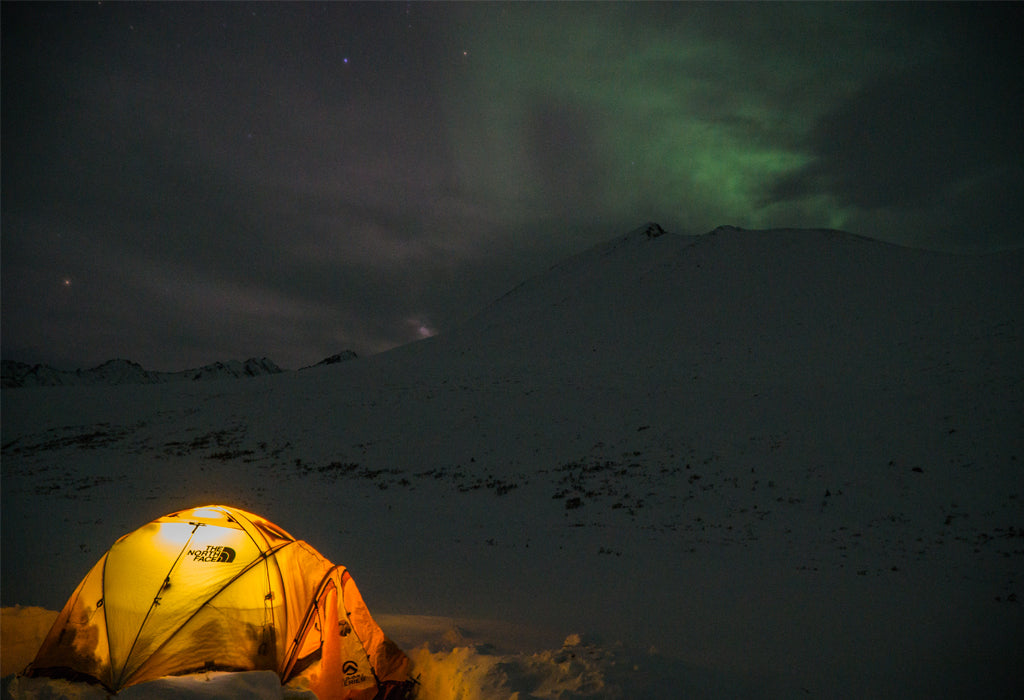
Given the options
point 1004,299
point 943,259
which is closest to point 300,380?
point 1004,299

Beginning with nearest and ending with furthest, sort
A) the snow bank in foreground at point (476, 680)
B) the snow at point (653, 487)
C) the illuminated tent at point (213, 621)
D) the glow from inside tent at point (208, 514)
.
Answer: the snow bank in foreground at point (476, 680)
the illuminated tent at point (213, 621)
the glow from inside tent at point (208, 514)
the snow at point (653, 487)

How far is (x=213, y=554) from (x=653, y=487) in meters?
14.7

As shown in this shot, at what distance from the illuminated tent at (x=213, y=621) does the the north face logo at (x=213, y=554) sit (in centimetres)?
1

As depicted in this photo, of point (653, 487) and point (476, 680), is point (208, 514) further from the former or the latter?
point (653, 487)

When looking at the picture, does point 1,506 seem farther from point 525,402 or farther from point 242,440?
point 525,402

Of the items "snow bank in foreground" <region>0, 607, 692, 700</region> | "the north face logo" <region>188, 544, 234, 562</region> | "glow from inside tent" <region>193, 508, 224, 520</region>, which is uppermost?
"glow from inside tent" <region>193, 508, 224, 520</region>

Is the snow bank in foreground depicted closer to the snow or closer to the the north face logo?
the snow

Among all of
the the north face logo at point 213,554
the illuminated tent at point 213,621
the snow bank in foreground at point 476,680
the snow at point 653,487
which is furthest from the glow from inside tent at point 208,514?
the snow at point 653,487

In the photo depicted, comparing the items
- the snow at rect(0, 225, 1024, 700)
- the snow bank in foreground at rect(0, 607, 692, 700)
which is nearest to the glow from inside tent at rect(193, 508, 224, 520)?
the snow bank in foreground at rect(0, 607, 692, 700)

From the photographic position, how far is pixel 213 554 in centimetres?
594

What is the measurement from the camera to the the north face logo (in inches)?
232

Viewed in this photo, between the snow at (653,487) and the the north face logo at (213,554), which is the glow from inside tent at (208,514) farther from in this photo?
the snow at (653,487)

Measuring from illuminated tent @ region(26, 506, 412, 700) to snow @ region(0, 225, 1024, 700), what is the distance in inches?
41.3

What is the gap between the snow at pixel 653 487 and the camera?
22.7ft
